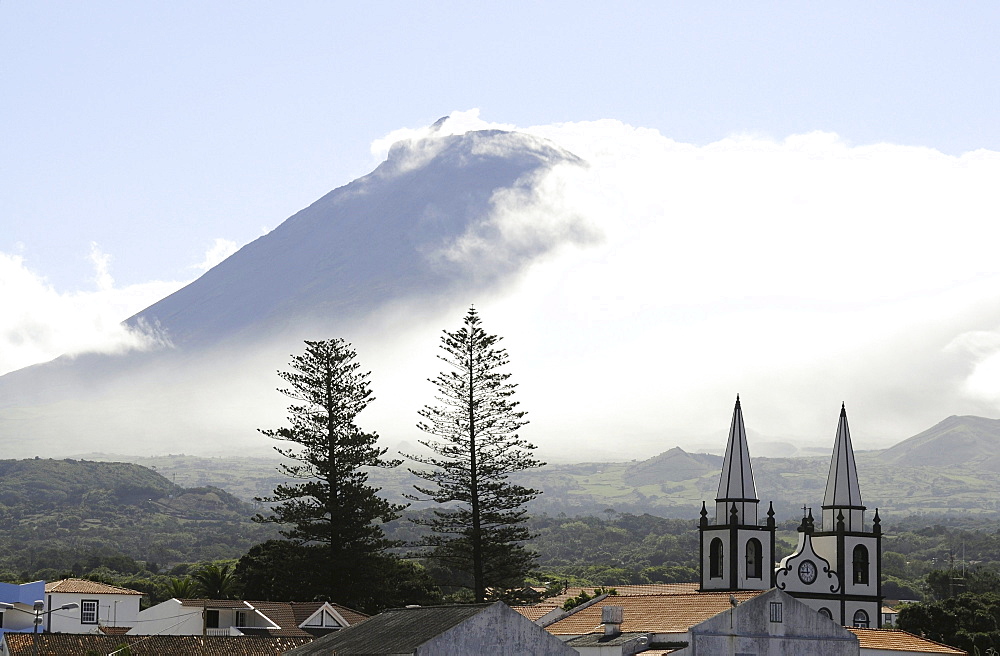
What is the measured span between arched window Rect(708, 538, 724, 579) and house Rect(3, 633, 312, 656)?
74.9 feet

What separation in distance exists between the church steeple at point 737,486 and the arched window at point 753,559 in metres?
0.90

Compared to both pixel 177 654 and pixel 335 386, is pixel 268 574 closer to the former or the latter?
pixel 335 386

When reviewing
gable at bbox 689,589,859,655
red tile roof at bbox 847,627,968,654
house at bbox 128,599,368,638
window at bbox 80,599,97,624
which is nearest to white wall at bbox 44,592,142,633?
window at bbox 80,599,97,624

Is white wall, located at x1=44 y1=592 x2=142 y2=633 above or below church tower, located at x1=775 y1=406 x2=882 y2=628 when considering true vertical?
below

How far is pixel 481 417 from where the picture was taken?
201 feet

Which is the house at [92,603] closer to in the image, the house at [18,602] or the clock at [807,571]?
the house at [18,602]

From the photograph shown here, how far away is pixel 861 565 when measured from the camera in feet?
211

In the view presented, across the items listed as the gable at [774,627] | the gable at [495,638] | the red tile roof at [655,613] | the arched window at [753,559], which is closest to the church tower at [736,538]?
the arched window at [753,559]

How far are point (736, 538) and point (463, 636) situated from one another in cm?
2888

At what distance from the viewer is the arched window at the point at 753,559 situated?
61.2 metres

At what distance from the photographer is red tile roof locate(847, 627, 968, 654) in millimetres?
50375

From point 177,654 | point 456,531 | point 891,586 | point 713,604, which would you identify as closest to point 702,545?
point 456,531

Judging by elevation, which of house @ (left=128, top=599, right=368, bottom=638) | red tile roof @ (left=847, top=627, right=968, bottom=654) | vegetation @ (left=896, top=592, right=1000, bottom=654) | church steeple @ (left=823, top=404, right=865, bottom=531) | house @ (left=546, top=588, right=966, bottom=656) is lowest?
vegetation @ (left=896, top=592, right=1000, bottom=654)

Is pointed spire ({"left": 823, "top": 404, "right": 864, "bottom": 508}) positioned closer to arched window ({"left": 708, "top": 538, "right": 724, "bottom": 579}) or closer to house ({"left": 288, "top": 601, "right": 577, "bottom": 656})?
arched window ({"left": 708, "top": 538, "right": 724, "bottom": 579})
